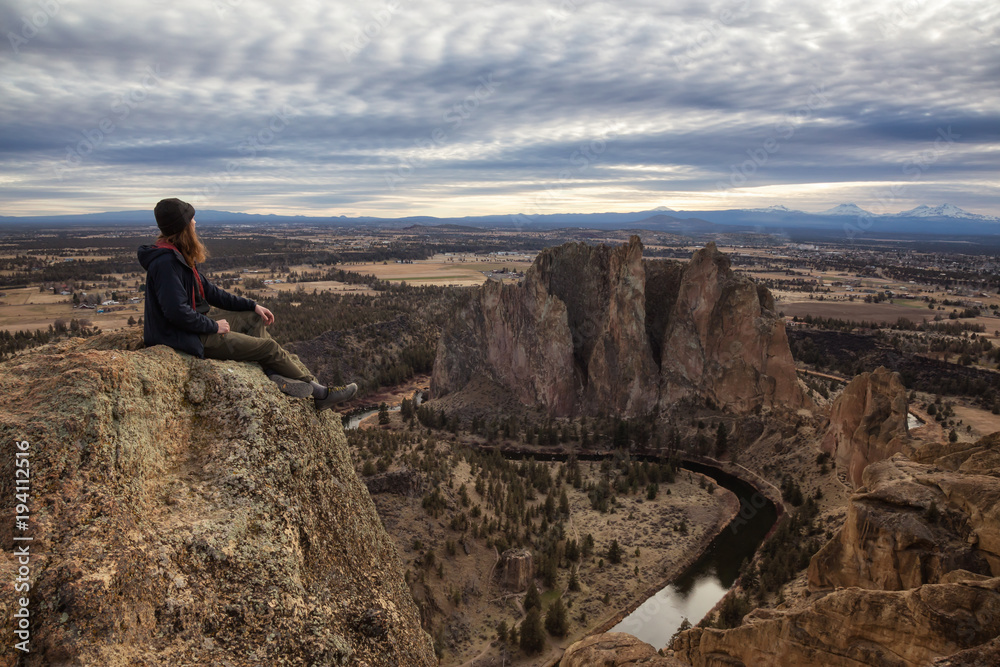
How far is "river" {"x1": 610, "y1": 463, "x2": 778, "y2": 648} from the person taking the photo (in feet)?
90.2

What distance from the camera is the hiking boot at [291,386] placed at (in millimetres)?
7102

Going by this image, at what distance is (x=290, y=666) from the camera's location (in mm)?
5055

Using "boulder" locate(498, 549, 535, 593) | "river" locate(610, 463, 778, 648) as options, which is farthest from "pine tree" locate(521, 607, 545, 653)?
"river" locate(610, 463, 778, 648)

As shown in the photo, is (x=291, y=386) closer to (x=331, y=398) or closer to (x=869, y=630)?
(x=331, y=398)

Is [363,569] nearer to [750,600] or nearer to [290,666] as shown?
[290,666]

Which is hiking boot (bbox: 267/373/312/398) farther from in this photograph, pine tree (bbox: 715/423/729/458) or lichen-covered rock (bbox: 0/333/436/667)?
pine tree (bbox: 715/423/729/458)

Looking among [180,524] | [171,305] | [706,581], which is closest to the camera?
[180,524]

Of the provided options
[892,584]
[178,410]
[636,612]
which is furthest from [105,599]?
[636,612]

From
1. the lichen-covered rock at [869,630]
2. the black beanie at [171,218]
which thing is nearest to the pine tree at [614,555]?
the lichen-covered rock at [869,630]

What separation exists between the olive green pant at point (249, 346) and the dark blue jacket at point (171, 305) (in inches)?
7.3

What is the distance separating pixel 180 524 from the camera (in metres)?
5.15

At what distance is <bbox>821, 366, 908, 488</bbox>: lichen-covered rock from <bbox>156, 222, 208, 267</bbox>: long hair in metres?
34.5

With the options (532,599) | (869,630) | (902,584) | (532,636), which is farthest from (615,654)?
(532,599)

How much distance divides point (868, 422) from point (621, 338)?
76.6 ft
